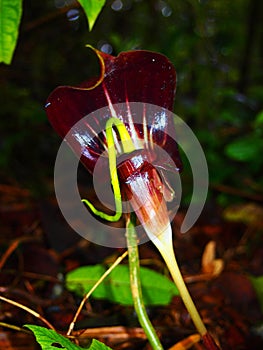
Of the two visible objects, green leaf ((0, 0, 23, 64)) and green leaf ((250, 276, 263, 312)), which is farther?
green leaf ((250, 276, 263, 312))

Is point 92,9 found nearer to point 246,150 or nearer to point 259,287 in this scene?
point 259,287

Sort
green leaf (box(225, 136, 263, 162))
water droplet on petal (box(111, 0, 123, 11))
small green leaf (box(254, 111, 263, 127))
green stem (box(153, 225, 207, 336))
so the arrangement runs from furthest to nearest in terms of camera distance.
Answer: water droplet on petal (box(111, 0, 123, 11)), green leaf (box(225, 136, 263, 162)), small green leaf (box(254, 111, 263, 127)), green stem (box(153, 225, 207, 336))

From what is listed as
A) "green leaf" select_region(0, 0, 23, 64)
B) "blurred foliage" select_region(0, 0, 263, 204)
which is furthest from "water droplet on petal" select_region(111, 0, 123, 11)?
"green leaf" select_region(0, 0, 23, 64)

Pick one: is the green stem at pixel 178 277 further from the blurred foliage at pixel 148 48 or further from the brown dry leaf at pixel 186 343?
the blurred foliage at pixel 148 48

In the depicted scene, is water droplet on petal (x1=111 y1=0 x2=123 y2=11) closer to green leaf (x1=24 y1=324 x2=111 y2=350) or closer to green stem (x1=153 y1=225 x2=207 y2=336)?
green stem (x1=153 y1=225 x2=207 y2=336)

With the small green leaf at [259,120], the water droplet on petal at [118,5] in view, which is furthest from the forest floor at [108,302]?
the water droplet on petal at [118,5]

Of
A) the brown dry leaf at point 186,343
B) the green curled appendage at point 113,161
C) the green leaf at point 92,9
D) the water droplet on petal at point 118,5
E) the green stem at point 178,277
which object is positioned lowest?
the brown dry leaf at point 186,343
